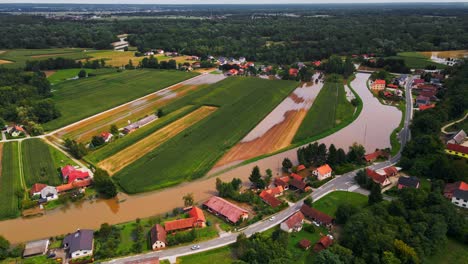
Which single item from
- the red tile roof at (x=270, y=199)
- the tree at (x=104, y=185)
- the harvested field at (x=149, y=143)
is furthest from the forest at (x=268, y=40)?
the tree at (x=104, y=185)

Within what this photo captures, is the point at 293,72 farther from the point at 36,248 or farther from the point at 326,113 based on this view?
the point at 36,248

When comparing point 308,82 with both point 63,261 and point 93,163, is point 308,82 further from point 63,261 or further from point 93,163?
point 63,261

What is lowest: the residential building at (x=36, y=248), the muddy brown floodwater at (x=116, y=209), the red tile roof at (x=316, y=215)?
the muddy brown floodwater at (x=116, y=209)

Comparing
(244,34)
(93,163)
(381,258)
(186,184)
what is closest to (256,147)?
(186,184)

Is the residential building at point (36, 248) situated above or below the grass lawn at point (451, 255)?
below

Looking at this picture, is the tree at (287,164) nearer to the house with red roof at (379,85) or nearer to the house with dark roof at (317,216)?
the house with dark roof at (317,216)

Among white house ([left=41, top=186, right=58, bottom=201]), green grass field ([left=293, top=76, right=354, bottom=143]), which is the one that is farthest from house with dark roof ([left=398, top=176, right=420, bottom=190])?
white house ([left=41, top=186, right=58, bottom=201])

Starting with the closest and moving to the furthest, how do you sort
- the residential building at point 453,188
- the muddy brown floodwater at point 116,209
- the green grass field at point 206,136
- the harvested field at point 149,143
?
1. the muddy brown floodwater at point 116,209
2. the residential building at point 453,188
3. the green grass field at point 206,136
4. the harvested field at point 149,143
